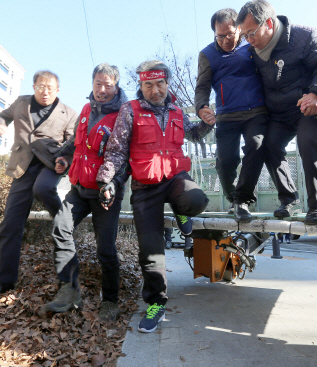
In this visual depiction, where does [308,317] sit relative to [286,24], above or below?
below

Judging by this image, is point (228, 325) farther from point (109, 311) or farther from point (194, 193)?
point (194, 193)

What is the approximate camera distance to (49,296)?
11.6 ft

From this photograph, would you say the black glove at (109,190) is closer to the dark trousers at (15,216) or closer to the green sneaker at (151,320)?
the dark trousers at (15,216)

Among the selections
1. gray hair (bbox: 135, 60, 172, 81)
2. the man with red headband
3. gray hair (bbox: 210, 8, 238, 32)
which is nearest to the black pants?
the man with red headband

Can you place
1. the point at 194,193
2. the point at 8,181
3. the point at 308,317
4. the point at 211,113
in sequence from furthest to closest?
the point at 8,181
the point at 308,317
the point at 211,113
the point at 194,193

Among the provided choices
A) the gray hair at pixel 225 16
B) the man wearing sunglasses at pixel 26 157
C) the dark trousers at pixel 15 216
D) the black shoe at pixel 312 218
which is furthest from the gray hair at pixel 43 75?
the black shoe at pixel 312 218

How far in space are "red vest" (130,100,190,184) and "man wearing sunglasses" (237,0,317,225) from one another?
100 cm

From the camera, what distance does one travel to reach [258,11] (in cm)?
283

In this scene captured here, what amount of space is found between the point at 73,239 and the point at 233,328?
189 centimetres

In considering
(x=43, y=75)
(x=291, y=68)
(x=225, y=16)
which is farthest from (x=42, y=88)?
(x=291, y=68)

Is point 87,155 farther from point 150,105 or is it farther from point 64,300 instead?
point 64,300

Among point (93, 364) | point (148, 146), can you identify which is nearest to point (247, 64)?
point (148, 146)

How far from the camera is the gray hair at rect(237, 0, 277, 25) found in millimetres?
2840

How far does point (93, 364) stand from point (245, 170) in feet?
7.37
